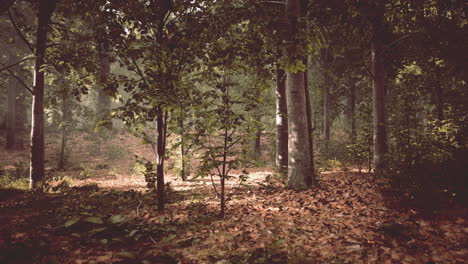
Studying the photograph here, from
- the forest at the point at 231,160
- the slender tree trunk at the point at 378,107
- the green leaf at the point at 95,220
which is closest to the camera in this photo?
the forest at the point at 231,160

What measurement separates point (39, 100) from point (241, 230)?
300 inches

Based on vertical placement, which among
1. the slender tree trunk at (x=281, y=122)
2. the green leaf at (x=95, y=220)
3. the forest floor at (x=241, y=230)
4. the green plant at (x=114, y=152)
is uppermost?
the slender tree trunk at (x=281, y=122)

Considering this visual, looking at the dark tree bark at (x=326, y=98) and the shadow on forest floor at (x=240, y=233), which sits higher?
the dark tree bark at (x=326, y=98)

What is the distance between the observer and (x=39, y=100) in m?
7.43

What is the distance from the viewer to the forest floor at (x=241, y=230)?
298 cm

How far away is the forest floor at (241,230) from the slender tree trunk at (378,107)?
2153 millimetres

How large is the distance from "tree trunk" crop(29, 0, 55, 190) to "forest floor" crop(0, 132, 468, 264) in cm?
163

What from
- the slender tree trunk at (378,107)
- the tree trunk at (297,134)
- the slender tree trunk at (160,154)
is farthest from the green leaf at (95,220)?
the slender tree trunk at (378,107)

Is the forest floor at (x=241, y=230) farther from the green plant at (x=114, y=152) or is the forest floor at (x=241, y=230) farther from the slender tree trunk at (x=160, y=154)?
the green plant at (x=114, y=152)

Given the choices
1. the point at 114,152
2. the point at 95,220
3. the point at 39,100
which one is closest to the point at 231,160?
the point at 95,220

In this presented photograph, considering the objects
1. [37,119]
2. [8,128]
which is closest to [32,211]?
[37,119]

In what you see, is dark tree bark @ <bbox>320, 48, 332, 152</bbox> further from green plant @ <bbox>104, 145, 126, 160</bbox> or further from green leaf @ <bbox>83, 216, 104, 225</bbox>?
green plant @ <bbox>104, 145, 126, 160</bbox>

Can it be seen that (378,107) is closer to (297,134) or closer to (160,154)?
(297,134)

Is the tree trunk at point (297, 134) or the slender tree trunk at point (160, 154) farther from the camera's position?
the tree trunk at point (297, 134)
